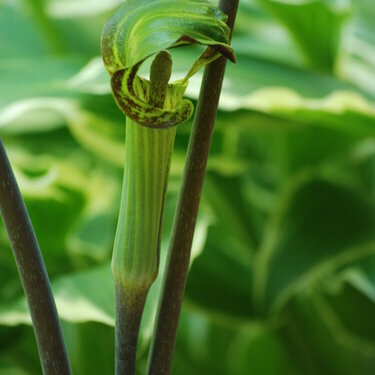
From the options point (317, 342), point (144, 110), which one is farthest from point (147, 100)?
point (317, 342)

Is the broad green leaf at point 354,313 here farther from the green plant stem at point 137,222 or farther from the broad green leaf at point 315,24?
the green plant stem at point 137,222

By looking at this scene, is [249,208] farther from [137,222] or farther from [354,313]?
[137,222]

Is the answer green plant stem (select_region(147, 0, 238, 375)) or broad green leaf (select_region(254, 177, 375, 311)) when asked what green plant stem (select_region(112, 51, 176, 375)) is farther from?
broad green leaf (select_region(254, 177, 375, 311))

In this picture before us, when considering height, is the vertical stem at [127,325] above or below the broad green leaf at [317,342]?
above

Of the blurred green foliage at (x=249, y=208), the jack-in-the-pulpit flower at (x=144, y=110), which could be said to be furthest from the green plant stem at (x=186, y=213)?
the blurred green foliage at (x=249, y=208)

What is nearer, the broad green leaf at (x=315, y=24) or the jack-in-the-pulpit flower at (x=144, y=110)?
the jack-in-the-pulpit flower at (x=144, y=110)

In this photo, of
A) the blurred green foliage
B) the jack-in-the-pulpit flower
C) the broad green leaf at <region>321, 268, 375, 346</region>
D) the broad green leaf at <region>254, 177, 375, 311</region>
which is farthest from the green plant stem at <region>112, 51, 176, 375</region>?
the broad green leaf at <region>321, 268, 375, 346</region>
